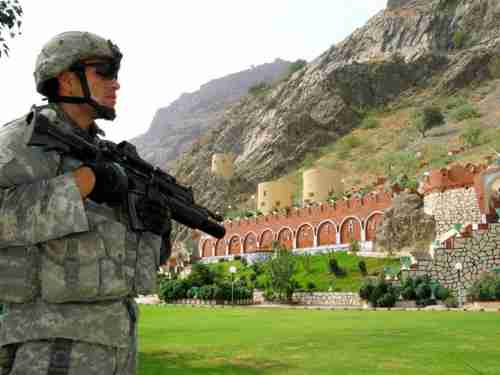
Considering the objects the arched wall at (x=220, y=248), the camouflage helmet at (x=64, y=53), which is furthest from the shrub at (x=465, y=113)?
the camouflage helmet at (x=64, y=53)

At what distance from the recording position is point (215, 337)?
33.2 ft

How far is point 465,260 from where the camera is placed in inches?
984

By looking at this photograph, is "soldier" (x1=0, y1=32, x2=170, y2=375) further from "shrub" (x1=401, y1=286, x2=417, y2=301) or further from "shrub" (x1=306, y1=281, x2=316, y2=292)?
"shrub" (x1=306, y1=281, x2=316, y2=292)

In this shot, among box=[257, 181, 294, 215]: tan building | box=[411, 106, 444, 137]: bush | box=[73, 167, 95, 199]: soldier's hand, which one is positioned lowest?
box=[73, 167, 95, 199]: soldier's hand

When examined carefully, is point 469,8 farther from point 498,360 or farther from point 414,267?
point 498,360

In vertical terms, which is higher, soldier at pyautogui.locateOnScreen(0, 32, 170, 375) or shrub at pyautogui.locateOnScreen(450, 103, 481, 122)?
shrub at pyautogui.locateOnScreen(450, 103, 481, 122)

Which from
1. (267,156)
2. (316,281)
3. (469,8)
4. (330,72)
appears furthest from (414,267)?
(469,8)

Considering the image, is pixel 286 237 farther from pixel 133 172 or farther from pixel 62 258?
pixel 62 258

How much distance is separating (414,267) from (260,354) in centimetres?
1983

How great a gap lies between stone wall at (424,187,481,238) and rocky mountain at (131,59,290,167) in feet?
417

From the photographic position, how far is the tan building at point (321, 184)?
60281mm

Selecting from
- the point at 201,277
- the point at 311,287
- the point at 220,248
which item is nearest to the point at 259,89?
the point at 220,248

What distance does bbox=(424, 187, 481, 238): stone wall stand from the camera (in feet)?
106

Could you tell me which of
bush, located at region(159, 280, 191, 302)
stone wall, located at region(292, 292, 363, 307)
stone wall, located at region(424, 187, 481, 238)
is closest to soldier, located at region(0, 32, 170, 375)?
stone wall, located at region(292, 292, 363, 307)
